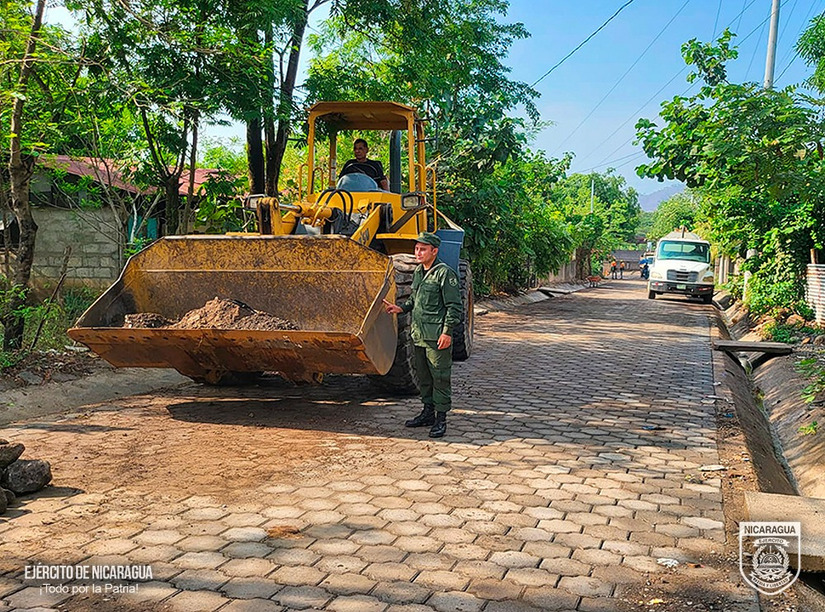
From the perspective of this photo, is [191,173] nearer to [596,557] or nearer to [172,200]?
[172,200]

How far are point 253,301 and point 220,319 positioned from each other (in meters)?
0.51

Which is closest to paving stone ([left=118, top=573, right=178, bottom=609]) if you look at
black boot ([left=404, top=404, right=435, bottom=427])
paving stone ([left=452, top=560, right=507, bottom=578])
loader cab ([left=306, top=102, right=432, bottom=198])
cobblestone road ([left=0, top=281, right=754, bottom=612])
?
cobblestone road ([left=0, top=281, right=754, bottom=612])

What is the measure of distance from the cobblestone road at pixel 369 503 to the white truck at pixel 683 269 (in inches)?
737

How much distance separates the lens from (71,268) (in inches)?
611

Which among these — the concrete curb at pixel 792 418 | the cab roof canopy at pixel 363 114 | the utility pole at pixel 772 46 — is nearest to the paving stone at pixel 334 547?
the concrete curb at pixel 792 418

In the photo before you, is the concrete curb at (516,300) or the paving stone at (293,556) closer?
the paving stone at (293,556)

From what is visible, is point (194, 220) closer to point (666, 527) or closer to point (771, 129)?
point (771, 129)

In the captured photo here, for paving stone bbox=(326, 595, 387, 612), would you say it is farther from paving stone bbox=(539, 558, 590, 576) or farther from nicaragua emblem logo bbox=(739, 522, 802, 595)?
nicaragua emblem logo bbox=(739, 522, 802, 595)

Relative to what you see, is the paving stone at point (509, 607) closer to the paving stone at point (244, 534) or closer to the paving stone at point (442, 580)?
the paving stone at point (442, 580)

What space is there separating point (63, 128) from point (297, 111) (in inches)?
128

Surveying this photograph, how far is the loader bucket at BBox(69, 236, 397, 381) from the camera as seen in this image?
648 cm

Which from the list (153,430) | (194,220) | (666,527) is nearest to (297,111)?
(194,220)

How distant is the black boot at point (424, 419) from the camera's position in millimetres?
6777

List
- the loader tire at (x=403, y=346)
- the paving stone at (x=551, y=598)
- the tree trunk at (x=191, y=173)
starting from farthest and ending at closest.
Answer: the tree trunk at (x=191, y=173), the loader tire at (x=403, y=346), the paving stone at (x=551, y=598)
